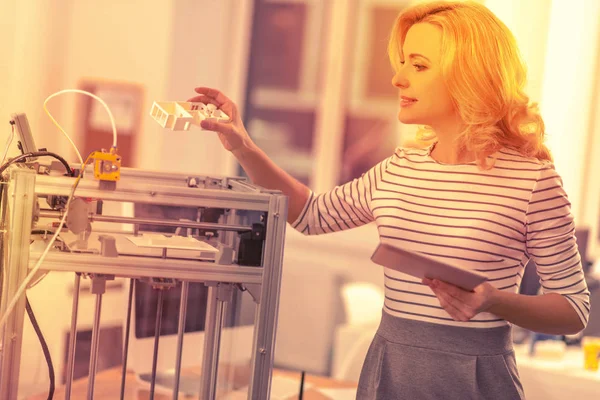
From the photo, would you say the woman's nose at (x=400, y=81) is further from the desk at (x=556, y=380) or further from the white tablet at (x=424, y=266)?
the desk at (x=556, y=380)

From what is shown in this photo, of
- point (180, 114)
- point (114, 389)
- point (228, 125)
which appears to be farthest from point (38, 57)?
point (180, 114)

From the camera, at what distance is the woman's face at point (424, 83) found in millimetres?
1323

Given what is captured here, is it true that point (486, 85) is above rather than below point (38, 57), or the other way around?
below

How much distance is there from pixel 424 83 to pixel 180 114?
416mm

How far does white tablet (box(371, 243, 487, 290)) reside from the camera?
3.31 ft

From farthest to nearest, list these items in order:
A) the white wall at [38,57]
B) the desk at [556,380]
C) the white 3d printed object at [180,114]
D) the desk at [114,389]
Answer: the white wall at [38,57] → the desk at [556,380] → the desk at [114,389] → the white 3d printed object at [180,114]

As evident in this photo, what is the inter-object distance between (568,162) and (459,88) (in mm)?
1773

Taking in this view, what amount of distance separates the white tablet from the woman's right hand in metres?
0.46

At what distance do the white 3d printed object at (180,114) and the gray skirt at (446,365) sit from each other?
48cm

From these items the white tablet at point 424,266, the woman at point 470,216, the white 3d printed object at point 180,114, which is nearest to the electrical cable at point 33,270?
the white 3d printed object at point 180,114

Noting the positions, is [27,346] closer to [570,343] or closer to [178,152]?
[570,343]

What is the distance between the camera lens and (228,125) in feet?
4.65

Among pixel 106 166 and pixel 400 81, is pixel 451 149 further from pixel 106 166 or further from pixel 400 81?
pixel 106 166

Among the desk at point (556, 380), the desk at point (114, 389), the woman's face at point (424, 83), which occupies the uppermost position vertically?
the woman's face at point (424, 83)
